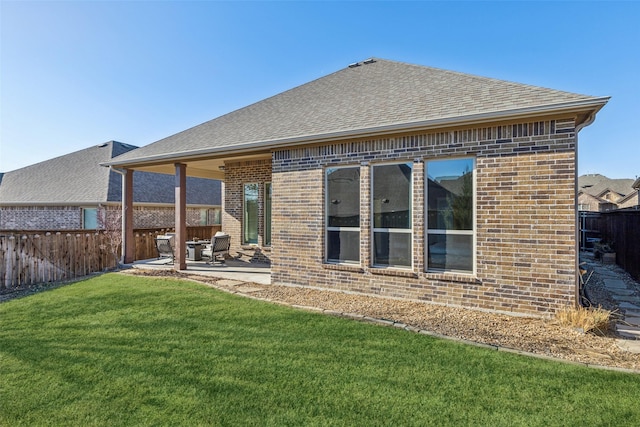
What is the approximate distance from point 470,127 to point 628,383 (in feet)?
13.7

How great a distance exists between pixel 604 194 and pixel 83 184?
205 ft

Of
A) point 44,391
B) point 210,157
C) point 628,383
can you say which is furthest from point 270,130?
point 628,383

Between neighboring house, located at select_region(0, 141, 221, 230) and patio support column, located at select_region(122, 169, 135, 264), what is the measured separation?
26.3 feet

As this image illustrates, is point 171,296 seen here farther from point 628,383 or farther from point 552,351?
point 628,383

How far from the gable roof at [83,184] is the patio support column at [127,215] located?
8158mm

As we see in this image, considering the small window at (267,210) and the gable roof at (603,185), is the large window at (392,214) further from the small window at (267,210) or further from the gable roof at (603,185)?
the gable roof at (603,185)

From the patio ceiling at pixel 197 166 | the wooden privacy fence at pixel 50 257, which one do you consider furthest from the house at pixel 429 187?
the wooden privacy fence at pixel 50 257

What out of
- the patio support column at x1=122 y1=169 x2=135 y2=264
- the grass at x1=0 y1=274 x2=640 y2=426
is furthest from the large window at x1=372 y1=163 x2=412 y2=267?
the patio support column at x1=122 y1=169 x2=135 y2=264

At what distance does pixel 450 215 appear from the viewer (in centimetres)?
636

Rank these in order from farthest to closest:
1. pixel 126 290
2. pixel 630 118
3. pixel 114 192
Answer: pixel 630 118, pixel 114 192, pixel 126 290

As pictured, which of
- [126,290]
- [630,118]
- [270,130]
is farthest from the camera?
[630,118]

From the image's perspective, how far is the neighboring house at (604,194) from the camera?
42156mm

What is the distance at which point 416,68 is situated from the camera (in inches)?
372

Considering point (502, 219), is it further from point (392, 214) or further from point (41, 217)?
point (41, 217)
